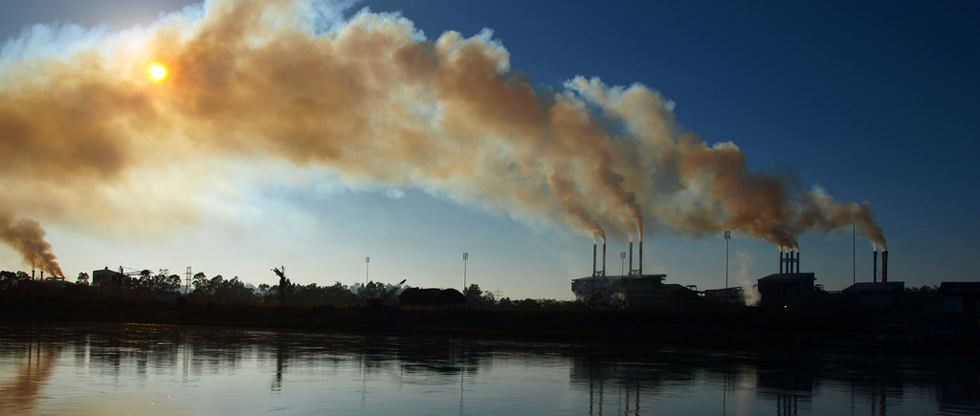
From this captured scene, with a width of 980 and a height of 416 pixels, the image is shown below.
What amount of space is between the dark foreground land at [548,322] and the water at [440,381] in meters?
18.5


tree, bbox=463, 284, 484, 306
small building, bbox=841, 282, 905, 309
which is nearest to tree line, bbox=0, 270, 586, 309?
tree, bbox=463, 284, 484, 306

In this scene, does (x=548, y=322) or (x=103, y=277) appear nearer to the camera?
(x=548, y=322)

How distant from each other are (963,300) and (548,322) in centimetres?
4992

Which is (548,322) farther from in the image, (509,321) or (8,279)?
(8,279)

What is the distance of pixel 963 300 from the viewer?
86.0 meters

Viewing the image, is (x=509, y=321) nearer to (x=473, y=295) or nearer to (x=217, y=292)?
(x=473, y=295)

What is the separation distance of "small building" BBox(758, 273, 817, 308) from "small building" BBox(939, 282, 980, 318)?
1694 cm

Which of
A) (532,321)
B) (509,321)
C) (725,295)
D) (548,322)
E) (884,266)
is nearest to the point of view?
(548,322)

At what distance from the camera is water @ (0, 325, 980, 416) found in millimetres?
23406

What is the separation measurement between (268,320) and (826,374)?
66.4 m

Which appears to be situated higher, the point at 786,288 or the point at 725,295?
the point at 786,288

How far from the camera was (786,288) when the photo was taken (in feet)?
344

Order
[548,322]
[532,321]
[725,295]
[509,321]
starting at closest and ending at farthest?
[548,322]
[532,321]
[509,321]
[725,295]

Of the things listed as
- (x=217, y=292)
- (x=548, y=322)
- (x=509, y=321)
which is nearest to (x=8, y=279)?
(x=217, y=292)
